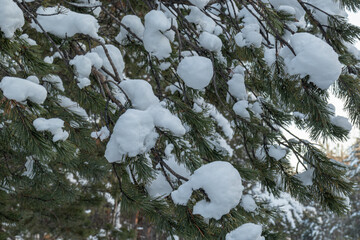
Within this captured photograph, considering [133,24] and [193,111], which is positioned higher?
[133,24]

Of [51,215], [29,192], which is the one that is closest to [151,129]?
[29,192]

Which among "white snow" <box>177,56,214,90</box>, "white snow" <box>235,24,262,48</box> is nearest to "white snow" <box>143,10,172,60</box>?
"white snow" <box>177,56,214,90</box>

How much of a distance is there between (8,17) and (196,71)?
79 cm

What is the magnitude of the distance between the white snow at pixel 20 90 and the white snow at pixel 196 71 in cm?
63

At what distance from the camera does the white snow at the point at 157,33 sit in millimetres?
1500

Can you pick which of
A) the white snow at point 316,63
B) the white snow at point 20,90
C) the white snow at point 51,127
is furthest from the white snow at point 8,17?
the white snow at point 316,63

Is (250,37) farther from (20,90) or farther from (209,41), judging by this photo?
(20,90)

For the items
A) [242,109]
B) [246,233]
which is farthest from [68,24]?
[246,233]

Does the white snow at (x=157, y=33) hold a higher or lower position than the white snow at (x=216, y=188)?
higher

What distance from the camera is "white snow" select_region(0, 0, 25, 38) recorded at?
108 cm

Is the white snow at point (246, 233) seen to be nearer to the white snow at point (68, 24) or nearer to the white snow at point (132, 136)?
the white snow at point (132, 136)

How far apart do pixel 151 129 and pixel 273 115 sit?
1.16 meters

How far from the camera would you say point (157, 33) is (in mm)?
1545

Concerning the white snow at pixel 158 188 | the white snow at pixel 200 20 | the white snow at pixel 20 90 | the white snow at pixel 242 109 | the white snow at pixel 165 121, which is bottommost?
the white snow at pixel 158 188
